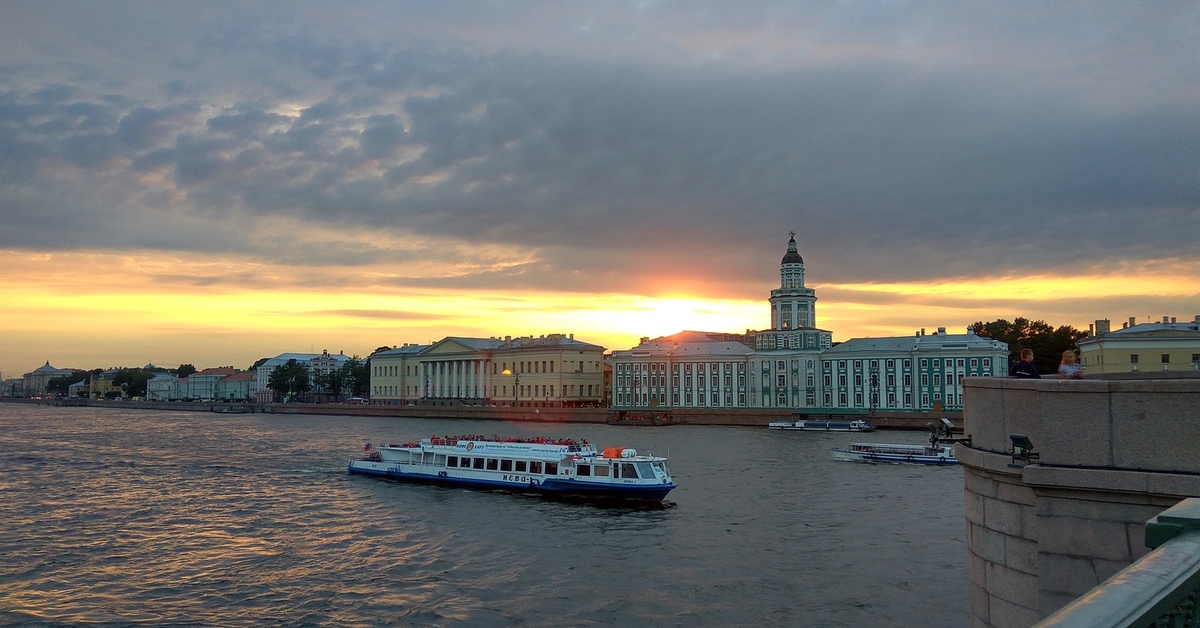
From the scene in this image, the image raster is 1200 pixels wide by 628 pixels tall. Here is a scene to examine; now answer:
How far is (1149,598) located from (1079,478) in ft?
12.6

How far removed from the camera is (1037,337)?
3182 inches

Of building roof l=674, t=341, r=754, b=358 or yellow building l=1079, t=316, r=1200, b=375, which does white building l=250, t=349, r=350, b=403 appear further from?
yellow building l=1079, t=316, r=1200, b=375

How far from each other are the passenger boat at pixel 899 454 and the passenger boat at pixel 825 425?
21.4m

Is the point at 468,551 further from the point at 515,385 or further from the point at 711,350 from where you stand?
the point at 515,385

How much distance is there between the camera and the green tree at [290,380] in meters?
130

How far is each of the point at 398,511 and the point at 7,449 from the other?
108 ft

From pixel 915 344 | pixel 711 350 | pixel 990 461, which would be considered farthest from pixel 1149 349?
pixel 990 461

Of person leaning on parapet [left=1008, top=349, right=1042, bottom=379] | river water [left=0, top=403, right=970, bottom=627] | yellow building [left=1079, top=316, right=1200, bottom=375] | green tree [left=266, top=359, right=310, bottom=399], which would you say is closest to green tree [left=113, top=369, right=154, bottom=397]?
green tree [left=266, top=359, right=310, bottom=399]

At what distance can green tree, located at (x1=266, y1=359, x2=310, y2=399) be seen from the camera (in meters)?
130

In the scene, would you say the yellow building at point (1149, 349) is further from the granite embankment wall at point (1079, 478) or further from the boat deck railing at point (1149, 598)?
the boat deck railing at point (1149, 598)

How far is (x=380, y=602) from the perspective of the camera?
16.1m

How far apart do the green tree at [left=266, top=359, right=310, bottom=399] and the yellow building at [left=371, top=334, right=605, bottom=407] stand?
639 inches

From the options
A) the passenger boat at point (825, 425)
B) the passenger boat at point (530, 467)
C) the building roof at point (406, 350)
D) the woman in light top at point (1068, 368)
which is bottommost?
the passenger boat at point (825, 425)

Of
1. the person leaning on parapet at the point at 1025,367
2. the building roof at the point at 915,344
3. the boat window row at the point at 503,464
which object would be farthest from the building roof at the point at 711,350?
the person leaning on parapet at the point at 1025,367
